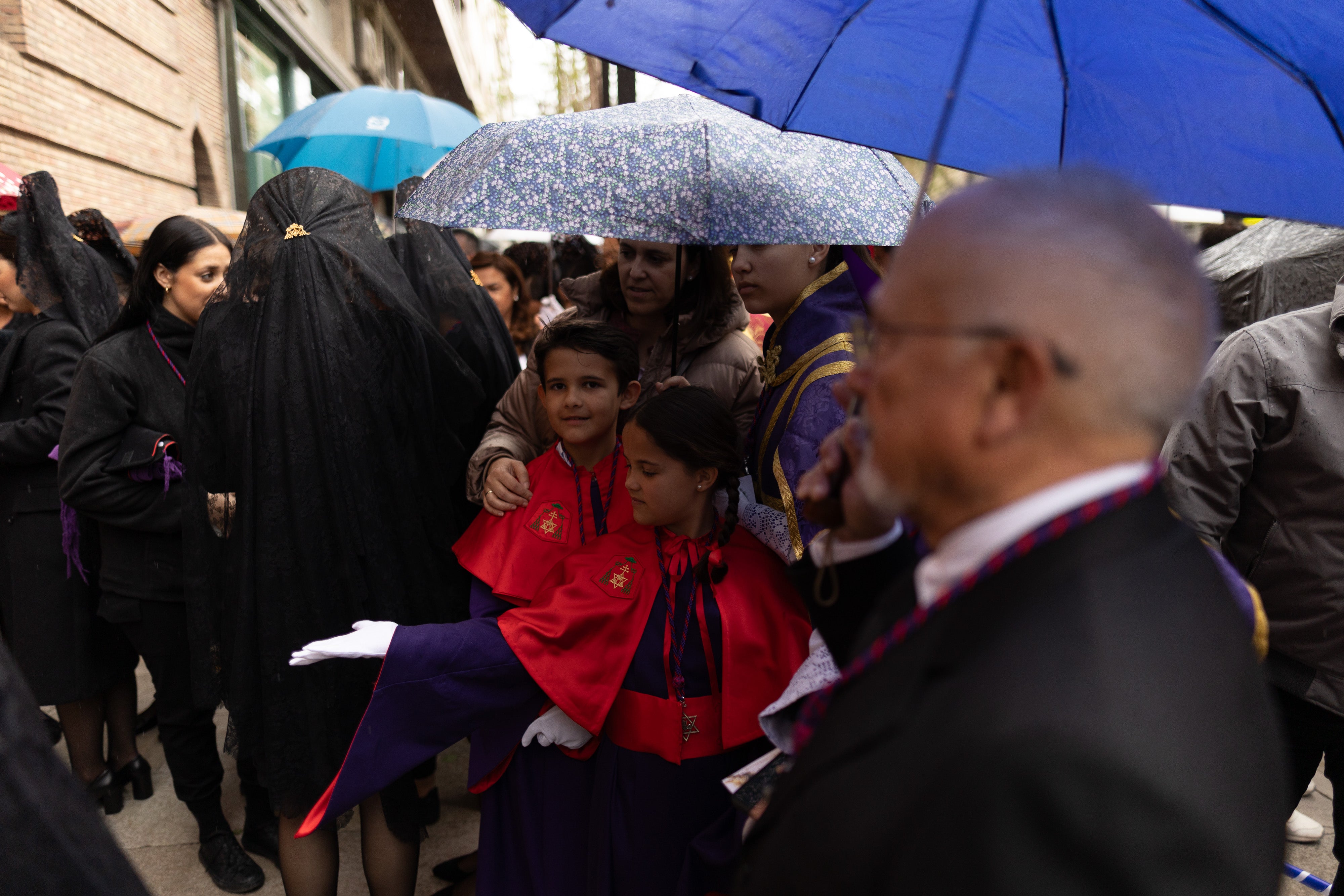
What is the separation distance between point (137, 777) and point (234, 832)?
0.61 metres

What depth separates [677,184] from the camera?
220 centimetres

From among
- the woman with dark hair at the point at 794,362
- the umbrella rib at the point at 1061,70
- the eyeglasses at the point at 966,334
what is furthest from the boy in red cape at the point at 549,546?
the eyeglasses at the point at 966,334

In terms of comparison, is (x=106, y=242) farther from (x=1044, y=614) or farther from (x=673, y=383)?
(x=1044, y=614)

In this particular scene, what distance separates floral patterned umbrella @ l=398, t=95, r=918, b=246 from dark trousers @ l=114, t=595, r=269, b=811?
169 cm

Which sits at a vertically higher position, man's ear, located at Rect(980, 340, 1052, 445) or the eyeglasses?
the eyeglasses

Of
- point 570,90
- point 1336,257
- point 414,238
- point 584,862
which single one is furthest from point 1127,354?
point 570,90

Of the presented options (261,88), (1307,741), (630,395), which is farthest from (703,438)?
(261,88)

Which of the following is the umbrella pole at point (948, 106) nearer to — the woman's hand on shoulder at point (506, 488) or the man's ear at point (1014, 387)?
the man's ear at point (1014, 387)

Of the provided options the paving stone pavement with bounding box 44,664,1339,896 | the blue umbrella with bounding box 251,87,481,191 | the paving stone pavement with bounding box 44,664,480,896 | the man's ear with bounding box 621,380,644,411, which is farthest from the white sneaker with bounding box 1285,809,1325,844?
the blue umbrella with bounding box 251,87,481,191

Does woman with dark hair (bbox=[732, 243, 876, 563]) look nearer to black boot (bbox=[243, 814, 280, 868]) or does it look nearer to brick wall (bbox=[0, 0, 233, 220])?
black boot (bbox=[243, 814, 280, 868])

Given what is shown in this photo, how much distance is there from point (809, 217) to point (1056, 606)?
1.53 m

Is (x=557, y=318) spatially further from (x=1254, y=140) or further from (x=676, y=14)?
(x=1254, y=140)

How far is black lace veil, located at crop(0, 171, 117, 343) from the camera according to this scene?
3332mm

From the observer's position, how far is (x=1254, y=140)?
1.64 metres
